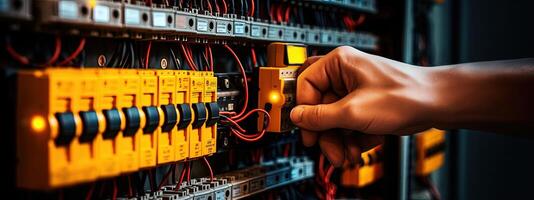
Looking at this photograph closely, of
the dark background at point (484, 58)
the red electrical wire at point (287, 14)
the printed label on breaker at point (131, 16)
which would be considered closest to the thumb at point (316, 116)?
the red electrical wire at point (287, 14)

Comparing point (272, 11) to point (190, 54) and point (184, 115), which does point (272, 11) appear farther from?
point (184, 115)

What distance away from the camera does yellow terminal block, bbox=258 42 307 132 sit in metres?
1.78

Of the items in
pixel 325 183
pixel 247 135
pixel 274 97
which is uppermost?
pixel 274 97

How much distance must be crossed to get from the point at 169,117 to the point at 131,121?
0.13m

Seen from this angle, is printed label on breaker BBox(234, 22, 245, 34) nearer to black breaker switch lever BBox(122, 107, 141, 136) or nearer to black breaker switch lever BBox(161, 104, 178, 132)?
black breaker switch lever BBox(161, 104, 178, 132)

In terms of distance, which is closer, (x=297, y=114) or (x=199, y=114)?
(x=199, y=114)

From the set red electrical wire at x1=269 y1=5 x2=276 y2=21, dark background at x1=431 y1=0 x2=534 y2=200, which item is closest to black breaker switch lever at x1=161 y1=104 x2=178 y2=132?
red electrical wire at x1=269 y1=5 x2=276 y2=21

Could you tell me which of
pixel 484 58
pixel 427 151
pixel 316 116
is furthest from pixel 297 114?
pixel 484 58

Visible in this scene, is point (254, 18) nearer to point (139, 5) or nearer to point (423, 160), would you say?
point (139, 5)

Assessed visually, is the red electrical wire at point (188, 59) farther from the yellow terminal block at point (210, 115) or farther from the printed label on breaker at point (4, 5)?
the printed label on breaker at point (4, 5)

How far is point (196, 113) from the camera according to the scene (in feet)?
5.08

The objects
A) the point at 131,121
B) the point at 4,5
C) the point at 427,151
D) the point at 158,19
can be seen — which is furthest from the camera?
the point at 427,151

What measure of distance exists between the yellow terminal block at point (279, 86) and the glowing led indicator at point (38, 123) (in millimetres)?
774

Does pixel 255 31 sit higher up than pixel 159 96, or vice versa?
pixel 255 31
